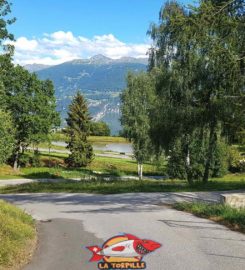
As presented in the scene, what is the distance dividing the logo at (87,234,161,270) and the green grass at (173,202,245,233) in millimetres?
3222

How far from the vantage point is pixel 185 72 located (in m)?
31.0

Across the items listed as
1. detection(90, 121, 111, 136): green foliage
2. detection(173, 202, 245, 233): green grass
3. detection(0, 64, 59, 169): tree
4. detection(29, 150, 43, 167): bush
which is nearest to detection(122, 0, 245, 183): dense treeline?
detection(173, 202, 245, 233): green grass

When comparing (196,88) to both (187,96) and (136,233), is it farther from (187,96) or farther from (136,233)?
(136,233)

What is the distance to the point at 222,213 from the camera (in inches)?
598

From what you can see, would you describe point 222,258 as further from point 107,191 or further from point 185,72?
point 185,72

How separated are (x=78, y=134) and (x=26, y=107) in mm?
10482

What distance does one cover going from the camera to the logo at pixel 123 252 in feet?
30.4

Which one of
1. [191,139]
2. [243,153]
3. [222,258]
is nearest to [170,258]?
[222,258]

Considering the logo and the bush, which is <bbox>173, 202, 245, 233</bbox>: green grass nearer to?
the logo

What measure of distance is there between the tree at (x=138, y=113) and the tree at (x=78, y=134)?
19655mm

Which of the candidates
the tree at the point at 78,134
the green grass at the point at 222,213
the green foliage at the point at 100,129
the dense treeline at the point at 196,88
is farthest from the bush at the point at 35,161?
the green foliage at the point at 100,129

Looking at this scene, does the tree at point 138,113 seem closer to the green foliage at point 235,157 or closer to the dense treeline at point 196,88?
the dense treeline at point 196,88

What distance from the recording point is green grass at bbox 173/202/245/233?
13.7m

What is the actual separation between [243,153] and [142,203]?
16.8 feet
